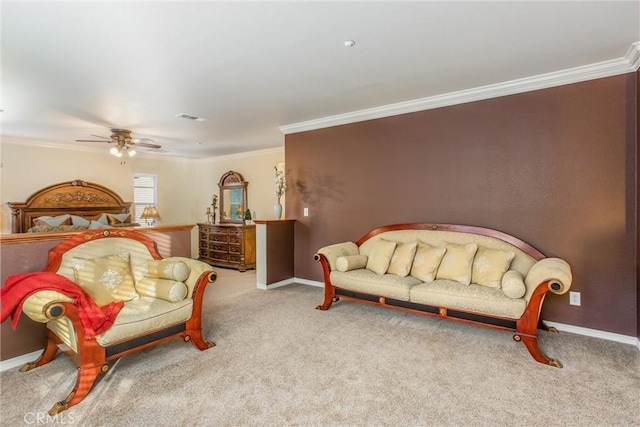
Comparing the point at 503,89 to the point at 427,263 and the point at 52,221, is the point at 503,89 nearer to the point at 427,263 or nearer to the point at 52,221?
the point at 427,263

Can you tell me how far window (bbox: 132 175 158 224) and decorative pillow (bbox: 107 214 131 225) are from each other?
2.18 feet

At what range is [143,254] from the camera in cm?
306

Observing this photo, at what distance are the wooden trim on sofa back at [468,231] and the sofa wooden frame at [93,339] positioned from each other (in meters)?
2.23

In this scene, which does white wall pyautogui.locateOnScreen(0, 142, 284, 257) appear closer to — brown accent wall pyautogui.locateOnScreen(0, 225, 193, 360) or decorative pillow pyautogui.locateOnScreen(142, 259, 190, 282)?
decorative pillow pyautogui.locateOnScreen(142, 259, 190, 282)

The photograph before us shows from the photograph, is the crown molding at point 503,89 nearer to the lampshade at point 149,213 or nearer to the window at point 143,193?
the lampshade at point 149,213

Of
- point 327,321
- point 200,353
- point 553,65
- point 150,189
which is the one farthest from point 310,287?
point 150,189

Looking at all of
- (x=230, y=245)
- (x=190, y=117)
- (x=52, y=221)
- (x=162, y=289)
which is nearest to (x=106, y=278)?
(x=162, y=289)

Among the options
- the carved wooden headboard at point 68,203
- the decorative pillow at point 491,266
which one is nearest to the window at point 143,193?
the carved wooden headboard at point 68,203

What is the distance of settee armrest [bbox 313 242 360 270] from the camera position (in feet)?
12.8

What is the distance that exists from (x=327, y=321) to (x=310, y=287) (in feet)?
4.74

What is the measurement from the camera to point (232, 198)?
7.38m

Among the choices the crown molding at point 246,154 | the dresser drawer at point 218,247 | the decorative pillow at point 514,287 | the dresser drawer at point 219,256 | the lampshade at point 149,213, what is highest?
the crown molding at point 246,154

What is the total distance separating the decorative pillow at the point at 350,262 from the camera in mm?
3808

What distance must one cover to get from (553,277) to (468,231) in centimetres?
116
